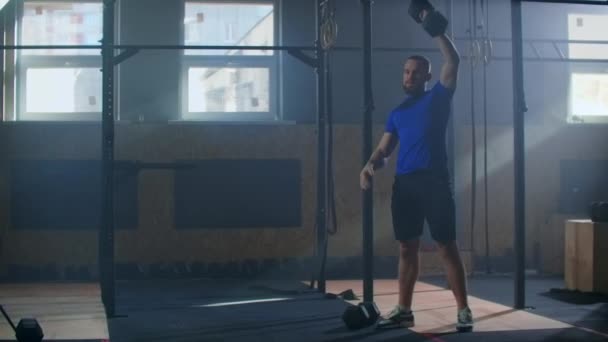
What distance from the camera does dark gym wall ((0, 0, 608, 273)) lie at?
6.87 meters

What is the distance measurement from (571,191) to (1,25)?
4970 millimetres

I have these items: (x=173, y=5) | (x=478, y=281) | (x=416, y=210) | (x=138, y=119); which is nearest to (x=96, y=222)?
(x=138, y=119)

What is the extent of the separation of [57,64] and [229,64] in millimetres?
1406

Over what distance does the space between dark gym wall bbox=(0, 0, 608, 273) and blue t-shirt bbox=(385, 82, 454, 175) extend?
304cm

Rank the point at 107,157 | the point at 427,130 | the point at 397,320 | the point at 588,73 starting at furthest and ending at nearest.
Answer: the point at 588,73 < the point at 107,157 < the point at 397,320 < the point at 427,130

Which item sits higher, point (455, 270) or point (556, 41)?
point (556, 41)

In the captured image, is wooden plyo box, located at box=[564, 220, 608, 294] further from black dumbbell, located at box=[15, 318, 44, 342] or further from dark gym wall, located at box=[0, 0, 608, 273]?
black dumbbell, located at box=[15, 318, 44, 342]

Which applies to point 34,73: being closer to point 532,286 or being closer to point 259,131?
point 259,131

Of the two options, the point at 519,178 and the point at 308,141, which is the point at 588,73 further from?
the point at 519,178

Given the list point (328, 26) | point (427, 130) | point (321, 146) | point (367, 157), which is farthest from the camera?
point (321, 146)

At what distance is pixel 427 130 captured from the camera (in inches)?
159

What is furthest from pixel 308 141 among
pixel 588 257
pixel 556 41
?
pixel 588 257

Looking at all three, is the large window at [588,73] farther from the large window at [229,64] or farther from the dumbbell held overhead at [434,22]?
the dumbbell held overhead at [434,22]

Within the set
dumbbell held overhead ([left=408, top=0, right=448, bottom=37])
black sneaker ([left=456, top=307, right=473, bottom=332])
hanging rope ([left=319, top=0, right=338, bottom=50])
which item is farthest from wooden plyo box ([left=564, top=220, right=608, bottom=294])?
dumbbell held overhead ([left=408, top=0, right=448, bottom=37])
